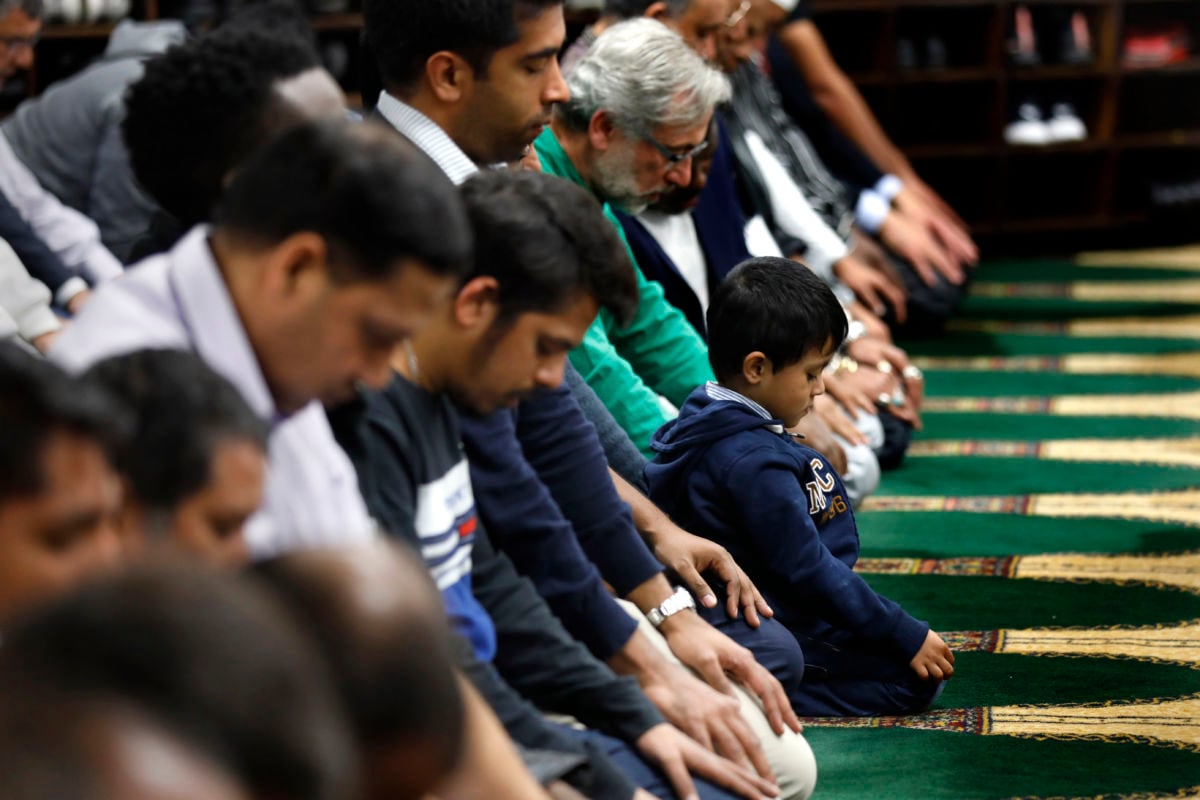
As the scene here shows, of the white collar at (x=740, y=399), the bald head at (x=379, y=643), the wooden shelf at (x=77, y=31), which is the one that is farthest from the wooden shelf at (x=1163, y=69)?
the bald head at (x=379, y=643)

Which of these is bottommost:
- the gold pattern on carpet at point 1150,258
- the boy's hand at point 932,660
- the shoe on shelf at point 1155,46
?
the gold pattern on carpet at point 1150,258

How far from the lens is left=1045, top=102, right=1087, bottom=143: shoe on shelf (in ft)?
26.2

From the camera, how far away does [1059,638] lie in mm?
3270

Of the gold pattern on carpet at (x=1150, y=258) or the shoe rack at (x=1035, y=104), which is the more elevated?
the shoe rack at (x=1035, y=104)

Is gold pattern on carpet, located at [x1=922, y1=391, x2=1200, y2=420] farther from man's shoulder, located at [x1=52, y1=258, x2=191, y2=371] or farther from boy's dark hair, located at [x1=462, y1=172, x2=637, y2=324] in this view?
man's shoulder, located at [x1=52, y1=258, x2=191, y2=371]

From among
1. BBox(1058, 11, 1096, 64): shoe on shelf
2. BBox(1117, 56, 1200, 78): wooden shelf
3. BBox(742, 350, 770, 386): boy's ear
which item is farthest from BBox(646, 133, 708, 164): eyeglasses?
BBox(1117, 56, 1200, 78): wooden shelf

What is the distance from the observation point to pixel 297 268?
1.58 m

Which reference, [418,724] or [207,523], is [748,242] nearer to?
[207,523]

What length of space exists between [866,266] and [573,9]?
2144 millimetres

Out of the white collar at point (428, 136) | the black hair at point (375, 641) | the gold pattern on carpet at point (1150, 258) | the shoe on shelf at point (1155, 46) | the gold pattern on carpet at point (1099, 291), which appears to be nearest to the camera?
the black hair at point (375, 641)

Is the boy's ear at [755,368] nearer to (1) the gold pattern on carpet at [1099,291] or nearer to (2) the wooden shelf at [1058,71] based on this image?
(1) the gold pattern on carpet at [1099,291]

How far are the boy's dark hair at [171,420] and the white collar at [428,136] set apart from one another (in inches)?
40.4

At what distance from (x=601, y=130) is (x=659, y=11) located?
90 centimetres

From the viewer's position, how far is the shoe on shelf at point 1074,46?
8.01m
